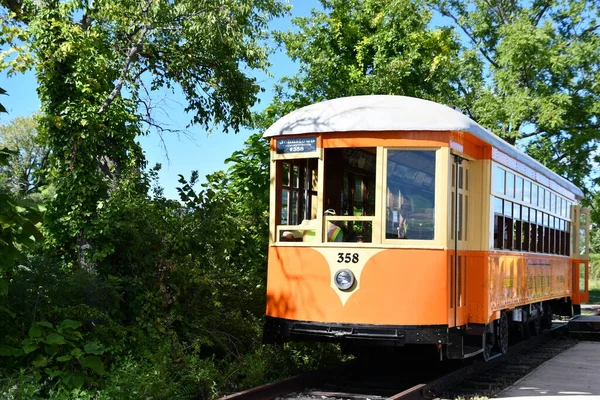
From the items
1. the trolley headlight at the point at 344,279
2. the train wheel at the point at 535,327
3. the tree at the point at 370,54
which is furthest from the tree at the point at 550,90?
the trolley headlight at the point at 344,279

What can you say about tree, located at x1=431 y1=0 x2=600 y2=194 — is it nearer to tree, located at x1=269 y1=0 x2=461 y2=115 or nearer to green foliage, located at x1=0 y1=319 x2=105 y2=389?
tree, located at x1=269 y1=0 x2=461 y2=115

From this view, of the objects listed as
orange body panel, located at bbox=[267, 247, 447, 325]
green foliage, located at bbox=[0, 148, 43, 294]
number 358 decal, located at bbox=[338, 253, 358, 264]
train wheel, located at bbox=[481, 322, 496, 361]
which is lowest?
train wheel, located at bbox=[481, 322, 496, 361]

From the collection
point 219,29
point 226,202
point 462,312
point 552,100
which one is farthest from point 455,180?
point 552,100

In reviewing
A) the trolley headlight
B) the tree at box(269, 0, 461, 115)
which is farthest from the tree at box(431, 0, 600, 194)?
the trolley headlight

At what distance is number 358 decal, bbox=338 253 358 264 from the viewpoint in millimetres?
9414

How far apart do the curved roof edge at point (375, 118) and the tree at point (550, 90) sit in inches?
702

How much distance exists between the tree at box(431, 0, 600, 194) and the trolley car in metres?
17.3

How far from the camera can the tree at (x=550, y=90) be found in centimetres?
2702

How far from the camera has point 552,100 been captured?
26875 mm

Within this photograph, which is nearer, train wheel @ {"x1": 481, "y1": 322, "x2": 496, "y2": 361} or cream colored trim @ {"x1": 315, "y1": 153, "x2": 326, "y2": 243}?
cream colored trim @ {"x1": 315, "y1": 153, "x2": 326, "y2": 243}

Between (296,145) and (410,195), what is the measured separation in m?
1.55

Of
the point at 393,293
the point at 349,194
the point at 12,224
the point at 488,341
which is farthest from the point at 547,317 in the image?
the point at 12,224

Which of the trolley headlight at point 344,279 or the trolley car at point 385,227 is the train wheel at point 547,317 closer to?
the trolley car at point 385,227


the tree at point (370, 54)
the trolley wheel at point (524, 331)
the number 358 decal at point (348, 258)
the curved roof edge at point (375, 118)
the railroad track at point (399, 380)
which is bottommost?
the railroad track at point (399, 380)
